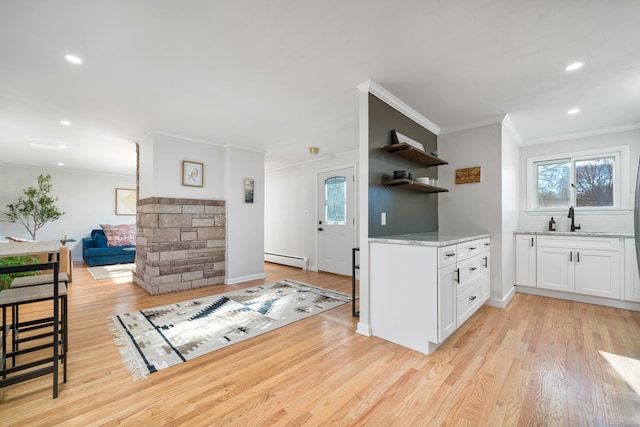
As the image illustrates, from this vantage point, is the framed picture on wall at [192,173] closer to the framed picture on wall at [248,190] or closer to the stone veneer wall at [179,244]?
the stone veneer wall at [179,244]

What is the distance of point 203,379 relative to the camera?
1.82 m

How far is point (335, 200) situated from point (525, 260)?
10.2 feet

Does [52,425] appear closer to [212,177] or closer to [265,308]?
[265,308]

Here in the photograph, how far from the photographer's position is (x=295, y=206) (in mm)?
6043

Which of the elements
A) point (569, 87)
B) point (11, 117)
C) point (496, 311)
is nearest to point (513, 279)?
point (496, 311)

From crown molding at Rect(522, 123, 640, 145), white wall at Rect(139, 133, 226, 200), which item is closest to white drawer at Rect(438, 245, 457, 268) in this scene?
crown molding at Rect(522, 123, 640, 145)

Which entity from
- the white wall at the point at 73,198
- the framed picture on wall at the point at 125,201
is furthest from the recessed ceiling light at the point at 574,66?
the framed picture on wall at the point at 125,201

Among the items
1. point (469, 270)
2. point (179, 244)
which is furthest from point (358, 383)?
point (179, 244)

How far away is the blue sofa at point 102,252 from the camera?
6039 millimetres

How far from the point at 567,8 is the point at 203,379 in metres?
3.21

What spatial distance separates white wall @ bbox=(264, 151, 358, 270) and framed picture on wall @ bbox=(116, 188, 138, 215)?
4070mm

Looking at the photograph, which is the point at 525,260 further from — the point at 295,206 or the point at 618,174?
the point at 295,206

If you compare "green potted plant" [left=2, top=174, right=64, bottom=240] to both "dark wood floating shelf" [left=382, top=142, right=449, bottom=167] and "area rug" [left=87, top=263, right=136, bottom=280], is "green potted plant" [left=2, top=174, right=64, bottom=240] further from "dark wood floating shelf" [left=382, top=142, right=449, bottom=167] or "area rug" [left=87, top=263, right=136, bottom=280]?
"dark wood floating shelf" [left=382, top=142, right=449, bottom=167]

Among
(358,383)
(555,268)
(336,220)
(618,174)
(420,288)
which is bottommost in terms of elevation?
(358,383)
